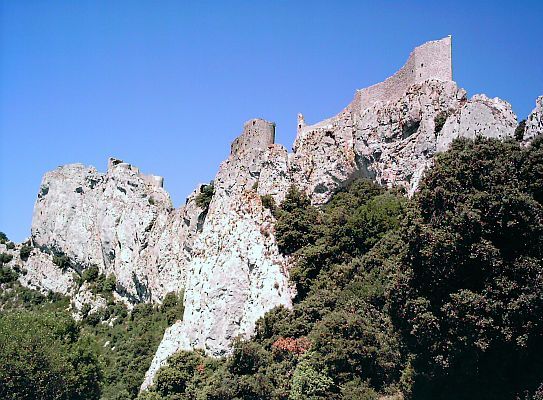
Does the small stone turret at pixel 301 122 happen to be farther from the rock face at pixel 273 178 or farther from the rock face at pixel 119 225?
the rock face at pixel 119 225

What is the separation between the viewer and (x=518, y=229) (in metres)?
25.1

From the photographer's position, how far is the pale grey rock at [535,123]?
30078 mm

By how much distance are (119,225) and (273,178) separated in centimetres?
2353

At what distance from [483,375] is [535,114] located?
12015 millimetres

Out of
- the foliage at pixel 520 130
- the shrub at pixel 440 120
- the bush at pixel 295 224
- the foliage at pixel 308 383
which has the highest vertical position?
the shrub at pixel 440 120

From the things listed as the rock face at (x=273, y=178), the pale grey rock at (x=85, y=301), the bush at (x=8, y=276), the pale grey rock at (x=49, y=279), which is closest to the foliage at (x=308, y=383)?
the rock face at (x=273, y=178)

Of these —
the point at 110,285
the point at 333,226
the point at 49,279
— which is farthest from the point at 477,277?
the point at 49,279

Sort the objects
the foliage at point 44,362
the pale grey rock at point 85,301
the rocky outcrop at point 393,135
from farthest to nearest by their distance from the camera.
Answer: the pale grey rock at point 85,301, the foliage at point 44,362, the rocky outcrop at point 393,135

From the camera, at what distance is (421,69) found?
135ft

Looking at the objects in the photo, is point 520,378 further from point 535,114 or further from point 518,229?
point 535,114

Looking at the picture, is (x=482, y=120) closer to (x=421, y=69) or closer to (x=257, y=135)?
(x=421, y=69)

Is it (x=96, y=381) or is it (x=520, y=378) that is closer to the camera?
(x=520, y=378)

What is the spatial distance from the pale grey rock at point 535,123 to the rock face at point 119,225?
2999 centimetres

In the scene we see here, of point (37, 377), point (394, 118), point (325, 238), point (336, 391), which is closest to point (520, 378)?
point (336, 391)
